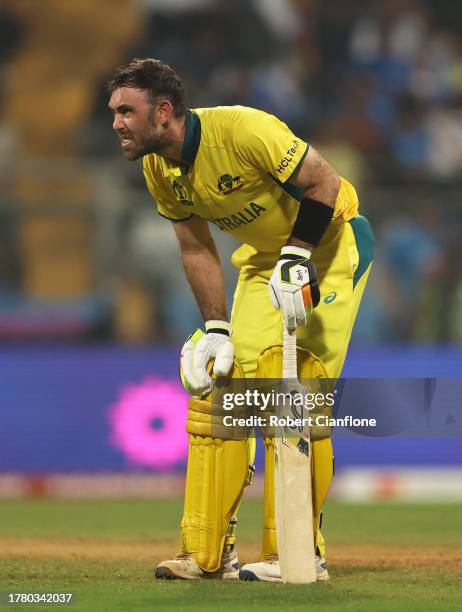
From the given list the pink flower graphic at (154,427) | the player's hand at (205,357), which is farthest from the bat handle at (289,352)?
the pink flower graphic at (154,427)

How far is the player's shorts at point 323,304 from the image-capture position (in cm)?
495

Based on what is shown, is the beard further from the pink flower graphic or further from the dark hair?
the pink flower graphic

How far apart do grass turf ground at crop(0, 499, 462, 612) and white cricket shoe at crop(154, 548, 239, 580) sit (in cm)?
7

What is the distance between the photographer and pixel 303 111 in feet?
43.0

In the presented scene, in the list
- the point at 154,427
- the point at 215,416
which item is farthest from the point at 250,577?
the point at 154,427

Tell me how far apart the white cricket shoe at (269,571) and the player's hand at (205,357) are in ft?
2.18

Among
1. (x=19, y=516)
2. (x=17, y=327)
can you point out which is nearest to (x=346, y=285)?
(x=19, y=516)

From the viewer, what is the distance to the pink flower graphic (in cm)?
961

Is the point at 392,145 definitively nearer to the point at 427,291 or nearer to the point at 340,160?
the point at 340,160

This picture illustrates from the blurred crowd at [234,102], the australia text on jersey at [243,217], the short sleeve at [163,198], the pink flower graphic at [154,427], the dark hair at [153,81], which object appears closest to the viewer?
the dark hair at [153,81]

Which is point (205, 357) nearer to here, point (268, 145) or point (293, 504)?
point (293, 504)

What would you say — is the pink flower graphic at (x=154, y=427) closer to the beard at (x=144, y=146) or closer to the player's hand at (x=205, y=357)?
the player's hand at (x=205, y=357)

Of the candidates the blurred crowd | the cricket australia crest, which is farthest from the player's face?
the blurred crowd

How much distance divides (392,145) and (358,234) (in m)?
8.14
